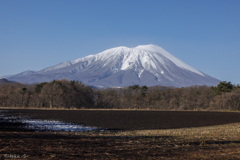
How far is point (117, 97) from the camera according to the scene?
6738cm

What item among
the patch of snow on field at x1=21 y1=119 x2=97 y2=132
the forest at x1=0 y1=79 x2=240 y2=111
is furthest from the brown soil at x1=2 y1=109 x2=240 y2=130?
the forest at x1=0 y1=79 x2=240 y2=111

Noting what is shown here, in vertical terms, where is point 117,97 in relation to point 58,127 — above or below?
above

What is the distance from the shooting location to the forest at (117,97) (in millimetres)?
58438

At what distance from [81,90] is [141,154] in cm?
5323

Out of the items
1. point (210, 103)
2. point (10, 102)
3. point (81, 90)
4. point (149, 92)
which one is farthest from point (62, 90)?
Result: point (210, 103)

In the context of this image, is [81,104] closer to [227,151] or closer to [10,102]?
[10,102]

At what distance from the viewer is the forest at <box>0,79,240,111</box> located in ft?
192

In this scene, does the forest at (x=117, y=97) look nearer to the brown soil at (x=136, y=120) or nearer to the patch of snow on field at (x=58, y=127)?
the brown soil at (x=136, y=120)

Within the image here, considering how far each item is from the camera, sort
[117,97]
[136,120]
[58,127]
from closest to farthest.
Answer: [58,127] → [136,120] → [117,97]

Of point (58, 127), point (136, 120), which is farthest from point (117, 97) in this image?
point (58, 127)

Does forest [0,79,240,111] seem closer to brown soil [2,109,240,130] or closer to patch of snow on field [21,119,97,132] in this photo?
brown soil [2,109,240,130]

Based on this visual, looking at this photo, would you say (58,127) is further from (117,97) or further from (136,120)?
(117,97)

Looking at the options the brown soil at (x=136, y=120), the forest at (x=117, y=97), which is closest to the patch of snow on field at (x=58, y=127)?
the brown soil at (x=136, y=120)

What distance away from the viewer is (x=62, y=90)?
5862 centimetres
